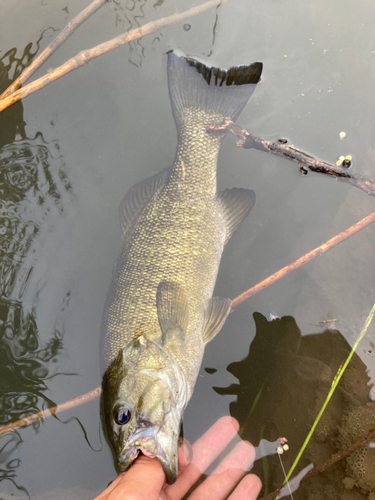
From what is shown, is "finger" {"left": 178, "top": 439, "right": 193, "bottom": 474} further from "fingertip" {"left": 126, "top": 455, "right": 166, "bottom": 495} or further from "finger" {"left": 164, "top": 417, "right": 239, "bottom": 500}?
"fingertip" {"left": 126, "top": 455, "right": 166, "bottom": 495}

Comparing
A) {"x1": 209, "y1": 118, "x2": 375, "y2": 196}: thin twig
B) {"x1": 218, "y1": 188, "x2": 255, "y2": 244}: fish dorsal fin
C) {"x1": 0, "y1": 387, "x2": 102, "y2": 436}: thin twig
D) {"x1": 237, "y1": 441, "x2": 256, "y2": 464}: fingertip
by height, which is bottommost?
{"x1": 0, "y1": 387, "x2": 102, "y2": 436}: thin twig

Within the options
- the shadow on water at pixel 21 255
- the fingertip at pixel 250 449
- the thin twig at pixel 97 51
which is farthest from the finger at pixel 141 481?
the thin twig at pixel 97 51

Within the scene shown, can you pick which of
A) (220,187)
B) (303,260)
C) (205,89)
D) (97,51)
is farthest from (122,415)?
(97,51)

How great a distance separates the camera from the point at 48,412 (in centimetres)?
275

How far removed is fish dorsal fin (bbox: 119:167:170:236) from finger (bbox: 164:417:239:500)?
180cm

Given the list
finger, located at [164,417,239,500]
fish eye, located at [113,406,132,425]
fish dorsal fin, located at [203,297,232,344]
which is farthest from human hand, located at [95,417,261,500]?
fish dorsal fin, located at [203,297,232,344]

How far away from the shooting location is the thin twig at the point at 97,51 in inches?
116

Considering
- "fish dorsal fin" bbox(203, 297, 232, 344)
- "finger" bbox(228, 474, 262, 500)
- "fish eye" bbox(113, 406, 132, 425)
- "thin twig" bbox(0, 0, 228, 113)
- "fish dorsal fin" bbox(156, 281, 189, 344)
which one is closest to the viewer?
"fish eye" bbox(113, 406, 132, 425)

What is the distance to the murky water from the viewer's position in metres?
2.72

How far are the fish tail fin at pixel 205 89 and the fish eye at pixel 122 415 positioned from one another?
2.23 m

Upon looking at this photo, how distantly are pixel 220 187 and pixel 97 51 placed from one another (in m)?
1.75

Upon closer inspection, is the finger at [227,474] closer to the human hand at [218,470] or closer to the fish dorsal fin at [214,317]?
the human hand at [218,470]

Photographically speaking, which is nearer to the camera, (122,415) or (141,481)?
(141,481)

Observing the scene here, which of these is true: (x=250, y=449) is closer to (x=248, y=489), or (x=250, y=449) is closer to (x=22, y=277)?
(x=248, y=489)
